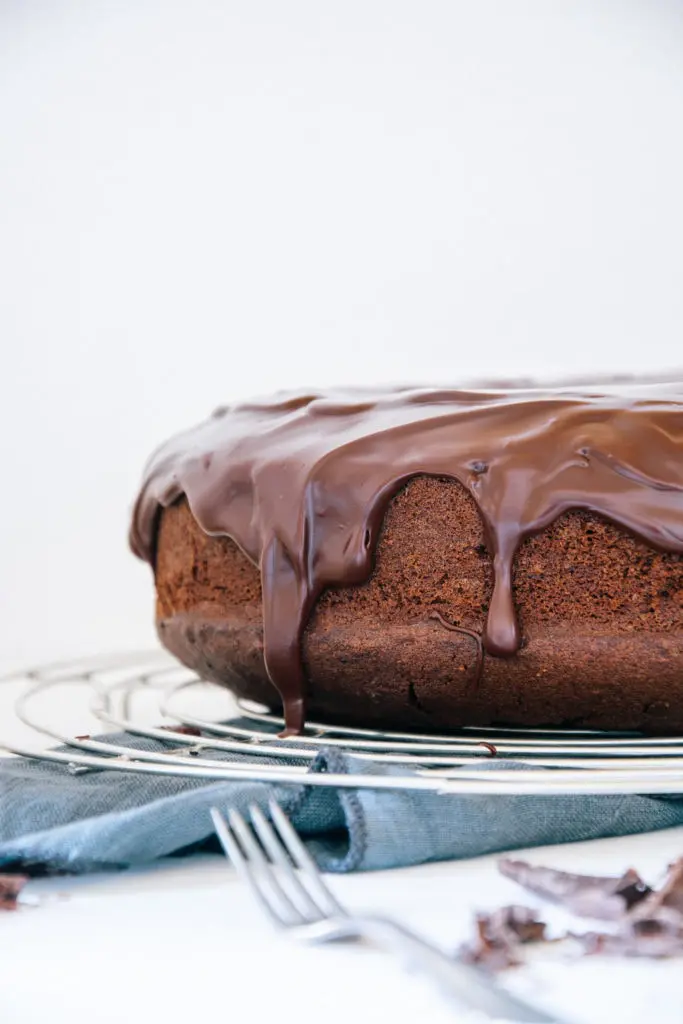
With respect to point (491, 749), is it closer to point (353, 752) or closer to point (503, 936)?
point (353, 752)

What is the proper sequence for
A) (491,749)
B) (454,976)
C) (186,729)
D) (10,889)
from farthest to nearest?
(186,729) < (491,749) < (10,889) < (454,976)

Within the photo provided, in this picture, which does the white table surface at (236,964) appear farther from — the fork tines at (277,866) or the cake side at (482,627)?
the cake side at (482,627)

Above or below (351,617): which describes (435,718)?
below

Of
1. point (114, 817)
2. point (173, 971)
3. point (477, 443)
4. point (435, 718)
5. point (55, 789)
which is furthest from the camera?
point (435, 718)

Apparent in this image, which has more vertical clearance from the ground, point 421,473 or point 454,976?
point 421,473

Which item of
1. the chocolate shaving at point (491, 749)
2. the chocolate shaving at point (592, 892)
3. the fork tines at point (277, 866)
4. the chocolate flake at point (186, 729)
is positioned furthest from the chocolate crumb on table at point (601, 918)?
the chocolate flake at point (186, 729)

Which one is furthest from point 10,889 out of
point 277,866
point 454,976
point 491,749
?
point 491,749

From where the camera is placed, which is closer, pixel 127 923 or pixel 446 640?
pixel 127 923

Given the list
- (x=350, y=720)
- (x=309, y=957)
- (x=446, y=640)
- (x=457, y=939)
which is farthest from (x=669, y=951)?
(x=350, y=720)

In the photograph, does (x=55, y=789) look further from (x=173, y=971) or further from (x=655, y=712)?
(x=655, y=712)
